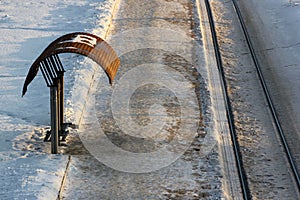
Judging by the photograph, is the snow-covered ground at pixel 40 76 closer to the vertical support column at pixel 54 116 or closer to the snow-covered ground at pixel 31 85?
the snow-covered ground at pixel 31 85

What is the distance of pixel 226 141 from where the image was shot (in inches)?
658

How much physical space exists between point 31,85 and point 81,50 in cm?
584

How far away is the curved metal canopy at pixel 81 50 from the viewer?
1411cm

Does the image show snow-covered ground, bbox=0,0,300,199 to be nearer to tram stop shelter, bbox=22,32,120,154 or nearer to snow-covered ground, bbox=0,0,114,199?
snow-covered ground, bbox=0,0,114,199

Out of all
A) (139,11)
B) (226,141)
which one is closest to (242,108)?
(226,141)

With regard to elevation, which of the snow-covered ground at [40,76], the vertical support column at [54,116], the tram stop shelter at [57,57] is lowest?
the snow-covered ground at [40,76]

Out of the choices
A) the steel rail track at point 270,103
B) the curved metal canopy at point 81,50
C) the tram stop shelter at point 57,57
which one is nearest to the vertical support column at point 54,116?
the tram stop shelter at point 57,57

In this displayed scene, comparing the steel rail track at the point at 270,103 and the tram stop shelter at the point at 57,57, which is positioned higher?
the tram stop shelter at the point at 57,57

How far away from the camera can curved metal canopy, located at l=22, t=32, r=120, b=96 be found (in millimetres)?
14109

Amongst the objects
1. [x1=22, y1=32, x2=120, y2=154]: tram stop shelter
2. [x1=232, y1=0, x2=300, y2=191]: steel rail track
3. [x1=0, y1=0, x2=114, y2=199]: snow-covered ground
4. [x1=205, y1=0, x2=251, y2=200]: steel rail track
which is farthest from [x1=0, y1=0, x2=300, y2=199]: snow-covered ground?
[x1=205, y1=0, x2=251, y2=200]: steel rail track

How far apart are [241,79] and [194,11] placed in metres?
8.15

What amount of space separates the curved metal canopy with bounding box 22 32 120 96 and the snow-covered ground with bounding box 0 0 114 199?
1608 millimetres

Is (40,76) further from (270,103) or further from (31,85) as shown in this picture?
(270,103)

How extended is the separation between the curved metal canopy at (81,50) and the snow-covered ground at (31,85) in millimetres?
1608
